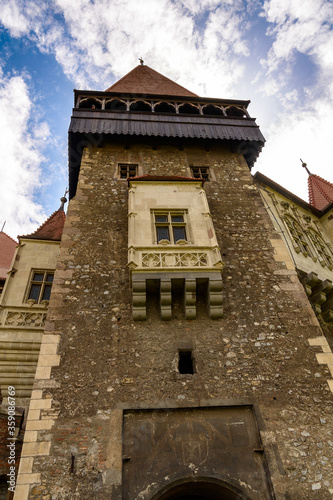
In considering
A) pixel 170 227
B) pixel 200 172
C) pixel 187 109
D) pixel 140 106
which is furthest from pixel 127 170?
pixel 187 109

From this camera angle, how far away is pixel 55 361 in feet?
25.0

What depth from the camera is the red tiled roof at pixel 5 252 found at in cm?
1419

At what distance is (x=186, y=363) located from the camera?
8.18 m

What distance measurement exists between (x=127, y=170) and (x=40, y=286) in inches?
202

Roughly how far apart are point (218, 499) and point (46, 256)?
28.9ft

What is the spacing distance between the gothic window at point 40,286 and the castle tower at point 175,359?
2.30 metres

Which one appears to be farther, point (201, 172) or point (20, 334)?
point (201, 172)

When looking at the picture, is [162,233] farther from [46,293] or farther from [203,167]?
[203,167]

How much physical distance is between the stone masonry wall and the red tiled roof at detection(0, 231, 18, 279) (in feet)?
17.7

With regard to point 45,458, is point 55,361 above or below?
above

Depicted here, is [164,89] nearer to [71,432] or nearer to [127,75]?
[127,75]

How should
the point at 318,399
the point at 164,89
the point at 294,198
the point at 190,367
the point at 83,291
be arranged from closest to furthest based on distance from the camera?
the point at 318,399 < the point at 190,367 < the point at 83,291 < the point at 294,198 < the point at 164,89

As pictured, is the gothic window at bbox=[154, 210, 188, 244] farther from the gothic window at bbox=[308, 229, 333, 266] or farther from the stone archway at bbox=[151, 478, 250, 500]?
the gothic window at bbox=[308, 229, 333, 266]

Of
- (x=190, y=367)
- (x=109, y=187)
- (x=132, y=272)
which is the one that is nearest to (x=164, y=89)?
(x=109, y=187)
